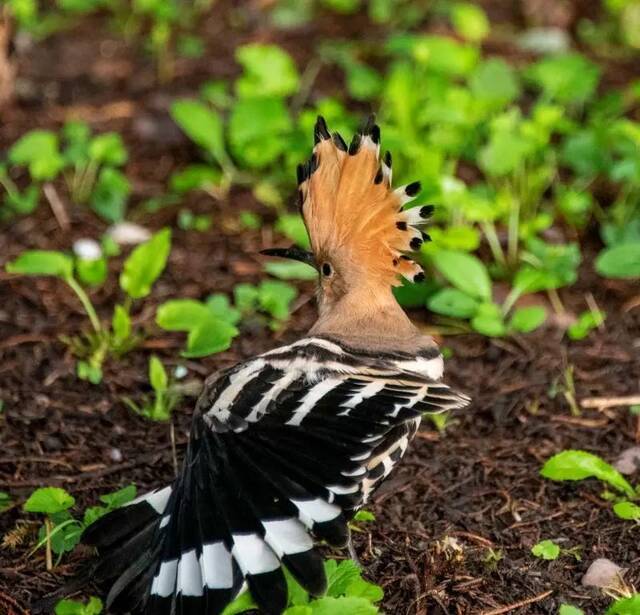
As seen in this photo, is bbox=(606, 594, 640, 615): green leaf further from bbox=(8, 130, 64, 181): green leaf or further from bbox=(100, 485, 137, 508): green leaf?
bbox=(8, 130, 64, 181): green leaf

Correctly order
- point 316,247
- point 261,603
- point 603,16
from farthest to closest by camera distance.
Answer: point 603,16
point 316,247
point 261,603

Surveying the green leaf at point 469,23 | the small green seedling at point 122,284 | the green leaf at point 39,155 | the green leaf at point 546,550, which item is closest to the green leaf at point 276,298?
the small green seedling at point 122,284

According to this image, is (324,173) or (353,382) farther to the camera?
(324,173)

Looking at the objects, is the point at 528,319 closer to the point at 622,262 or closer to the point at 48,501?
the point at 622,262

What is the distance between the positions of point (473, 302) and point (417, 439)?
599 mm

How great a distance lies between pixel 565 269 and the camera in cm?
369

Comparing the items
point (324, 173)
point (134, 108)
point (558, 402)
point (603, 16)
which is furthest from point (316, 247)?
point (603, 16)

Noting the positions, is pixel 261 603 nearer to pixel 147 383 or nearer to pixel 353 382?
pixel 353 382

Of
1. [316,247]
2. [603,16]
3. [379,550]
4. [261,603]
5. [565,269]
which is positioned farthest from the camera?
[603,16]

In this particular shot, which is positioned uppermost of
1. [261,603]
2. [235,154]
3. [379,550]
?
[235,154]

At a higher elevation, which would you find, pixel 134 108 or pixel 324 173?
pixel 324 173

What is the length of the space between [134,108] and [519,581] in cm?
310

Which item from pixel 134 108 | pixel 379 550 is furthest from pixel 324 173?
pixel 134 108

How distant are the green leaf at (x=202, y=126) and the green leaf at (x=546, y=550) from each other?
2228mm
